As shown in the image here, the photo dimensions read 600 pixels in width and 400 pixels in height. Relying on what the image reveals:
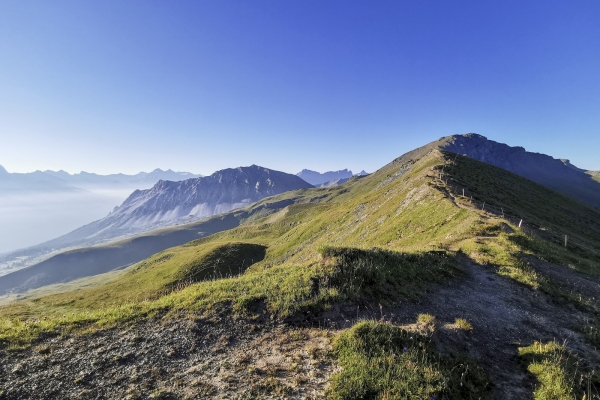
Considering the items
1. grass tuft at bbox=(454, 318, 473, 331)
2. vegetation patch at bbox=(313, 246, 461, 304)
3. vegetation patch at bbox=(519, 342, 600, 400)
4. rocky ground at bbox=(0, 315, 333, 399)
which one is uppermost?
vegetation patch at bbox=(313, 246, 461, 304)

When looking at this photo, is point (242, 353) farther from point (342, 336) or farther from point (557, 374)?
point (557, 374)

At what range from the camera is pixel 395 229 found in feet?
145

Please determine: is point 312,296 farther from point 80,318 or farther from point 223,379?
point 80,318

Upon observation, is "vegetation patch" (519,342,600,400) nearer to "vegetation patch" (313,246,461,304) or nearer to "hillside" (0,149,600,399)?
"hillside" (0,149,600,399)

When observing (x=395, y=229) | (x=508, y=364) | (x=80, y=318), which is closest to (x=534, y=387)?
(x=508, y=364)

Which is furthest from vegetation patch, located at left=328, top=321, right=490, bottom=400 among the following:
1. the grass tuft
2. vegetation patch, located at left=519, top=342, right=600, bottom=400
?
the grass tuft

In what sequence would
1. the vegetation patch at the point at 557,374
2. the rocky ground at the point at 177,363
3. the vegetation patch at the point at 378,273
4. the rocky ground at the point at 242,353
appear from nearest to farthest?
1. the rocky ground at the point at 177,363
2. the rocky ground at the point at 242,353
3. the vegetation patch at the point at 557,374
4. the vegetation patch at the point at 378,273

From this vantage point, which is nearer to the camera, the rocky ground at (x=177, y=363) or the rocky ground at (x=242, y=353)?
the rocky ground at (x=177, y=363)

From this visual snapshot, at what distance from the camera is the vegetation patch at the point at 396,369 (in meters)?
7.99

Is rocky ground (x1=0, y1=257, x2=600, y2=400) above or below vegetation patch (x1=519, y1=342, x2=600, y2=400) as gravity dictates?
above

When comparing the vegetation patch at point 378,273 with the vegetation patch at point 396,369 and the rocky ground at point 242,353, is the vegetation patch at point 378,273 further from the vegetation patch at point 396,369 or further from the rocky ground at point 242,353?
the vegetation patch at point 396,369

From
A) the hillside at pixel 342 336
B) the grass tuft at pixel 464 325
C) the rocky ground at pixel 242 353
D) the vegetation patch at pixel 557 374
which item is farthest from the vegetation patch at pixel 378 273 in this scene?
the vegetation patch at pixel 557 374

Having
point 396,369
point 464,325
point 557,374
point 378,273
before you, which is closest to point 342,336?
point 396,369

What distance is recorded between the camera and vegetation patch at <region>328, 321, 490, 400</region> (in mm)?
7992
